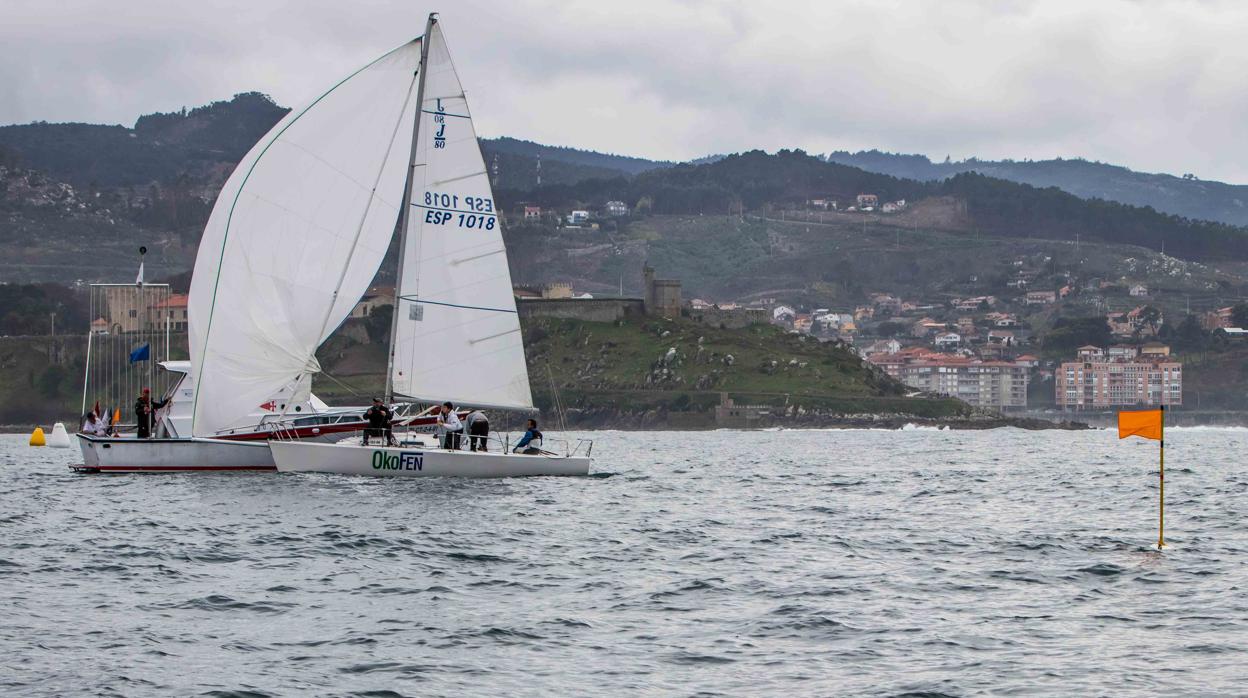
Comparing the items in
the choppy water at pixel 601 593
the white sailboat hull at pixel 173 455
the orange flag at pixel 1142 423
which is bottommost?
the choppy water at pixel 601 593

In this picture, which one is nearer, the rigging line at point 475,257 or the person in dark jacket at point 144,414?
the rigging line at point 475,257

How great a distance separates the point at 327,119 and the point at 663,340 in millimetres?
126797

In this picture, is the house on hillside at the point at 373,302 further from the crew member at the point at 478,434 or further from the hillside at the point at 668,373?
the crew member at the point at 478,434

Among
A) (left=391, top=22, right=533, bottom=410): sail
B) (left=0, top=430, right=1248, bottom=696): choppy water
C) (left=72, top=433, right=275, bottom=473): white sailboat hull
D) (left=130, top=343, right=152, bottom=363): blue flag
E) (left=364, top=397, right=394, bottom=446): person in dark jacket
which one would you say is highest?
(left=391, top=22, right=533, bottom=410): sail

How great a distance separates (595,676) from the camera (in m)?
15.7

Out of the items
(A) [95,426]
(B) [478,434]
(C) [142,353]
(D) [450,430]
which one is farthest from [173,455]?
(B) [478,434]

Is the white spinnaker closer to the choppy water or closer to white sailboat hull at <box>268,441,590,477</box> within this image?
white sailboat hull at <box>268,441,590,477</box>

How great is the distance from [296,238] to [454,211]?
3.48m

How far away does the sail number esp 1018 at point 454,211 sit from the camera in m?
38.4

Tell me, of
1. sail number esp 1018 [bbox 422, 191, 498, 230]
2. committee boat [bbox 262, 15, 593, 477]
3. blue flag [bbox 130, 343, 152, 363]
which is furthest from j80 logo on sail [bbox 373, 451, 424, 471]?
blue flag [bbox 130, 343, 152, 363]

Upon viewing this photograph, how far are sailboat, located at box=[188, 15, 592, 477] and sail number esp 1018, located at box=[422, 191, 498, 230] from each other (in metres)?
0.03

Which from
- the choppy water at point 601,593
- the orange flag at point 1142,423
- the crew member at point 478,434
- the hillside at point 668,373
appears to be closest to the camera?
the choppy water at point 601,593

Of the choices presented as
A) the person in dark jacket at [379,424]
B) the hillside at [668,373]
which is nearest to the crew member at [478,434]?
the person in dark jacket at [379,424]

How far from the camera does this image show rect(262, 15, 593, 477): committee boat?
3834cm
